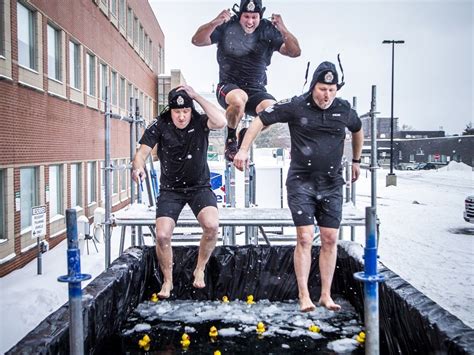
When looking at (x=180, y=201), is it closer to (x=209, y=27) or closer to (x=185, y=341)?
(x=185, y=341)

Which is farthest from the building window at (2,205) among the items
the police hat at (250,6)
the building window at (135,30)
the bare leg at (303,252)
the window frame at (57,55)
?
the building window at (135,30)

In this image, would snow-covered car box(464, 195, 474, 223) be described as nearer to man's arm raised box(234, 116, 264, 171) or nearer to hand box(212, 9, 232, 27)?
hand box(212, 9, 232, 27)

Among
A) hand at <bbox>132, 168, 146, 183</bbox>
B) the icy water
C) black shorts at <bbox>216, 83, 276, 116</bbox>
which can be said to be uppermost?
black shorts at <bbox>216, 83, 276, 116</bbox>

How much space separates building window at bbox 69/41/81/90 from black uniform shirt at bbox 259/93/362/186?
36.1 ft

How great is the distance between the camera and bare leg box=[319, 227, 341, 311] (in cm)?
415

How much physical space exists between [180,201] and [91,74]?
12.4 metres

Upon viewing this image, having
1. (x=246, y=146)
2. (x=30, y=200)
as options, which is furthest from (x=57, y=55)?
(x=246, y=146)

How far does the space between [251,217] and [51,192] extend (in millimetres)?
8142

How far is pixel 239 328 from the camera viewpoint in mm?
4504

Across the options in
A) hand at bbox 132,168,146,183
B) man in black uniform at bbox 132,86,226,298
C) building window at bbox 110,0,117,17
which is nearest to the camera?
hand at bbox 132,168,146,183

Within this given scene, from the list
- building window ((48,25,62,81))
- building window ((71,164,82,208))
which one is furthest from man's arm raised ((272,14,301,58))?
building window ((71,164,82,208))

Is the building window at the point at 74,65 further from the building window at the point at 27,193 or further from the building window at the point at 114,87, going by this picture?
the building window at the point at 114,87

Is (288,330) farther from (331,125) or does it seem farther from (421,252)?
(421,252)

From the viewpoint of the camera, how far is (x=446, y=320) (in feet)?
10.4
